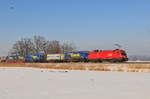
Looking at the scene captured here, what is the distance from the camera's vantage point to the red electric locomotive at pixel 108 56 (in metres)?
43.0

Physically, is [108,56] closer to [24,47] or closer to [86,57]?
[86,57]

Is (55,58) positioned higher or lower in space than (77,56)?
lower

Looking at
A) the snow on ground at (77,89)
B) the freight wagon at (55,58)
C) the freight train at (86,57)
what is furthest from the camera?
the freight wagon at (55,58)

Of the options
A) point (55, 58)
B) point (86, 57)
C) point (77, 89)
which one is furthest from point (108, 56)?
point (77, 89)

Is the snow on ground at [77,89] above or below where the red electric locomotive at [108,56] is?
below

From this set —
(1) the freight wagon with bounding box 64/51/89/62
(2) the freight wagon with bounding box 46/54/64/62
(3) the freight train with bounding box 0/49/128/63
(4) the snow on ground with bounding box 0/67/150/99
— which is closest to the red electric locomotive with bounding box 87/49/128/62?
(3) the freight train with bounding box 0/49/128/63

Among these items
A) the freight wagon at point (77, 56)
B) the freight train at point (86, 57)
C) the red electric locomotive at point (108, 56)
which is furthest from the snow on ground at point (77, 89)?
the freight wagon at point (77, 56)

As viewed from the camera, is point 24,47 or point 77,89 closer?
point 77,89

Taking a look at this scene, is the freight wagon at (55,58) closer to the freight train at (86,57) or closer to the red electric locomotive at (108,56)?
the freight train at (86,57)

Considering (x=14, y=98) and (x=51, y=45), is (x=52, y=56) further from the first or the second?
(x=51, y=45)

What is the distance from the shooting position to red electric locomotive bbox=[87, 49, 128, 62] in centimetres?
4297

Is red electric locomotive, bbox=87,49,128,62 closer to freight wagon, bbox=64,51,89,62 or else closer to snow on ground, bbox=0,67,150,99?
freight wagon, bbox=64,51,89,62

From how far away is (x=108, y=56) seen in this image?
44.6 meters

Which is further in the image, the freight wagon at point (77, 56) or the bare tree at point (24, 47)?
the bare tree at point (24, 47)
